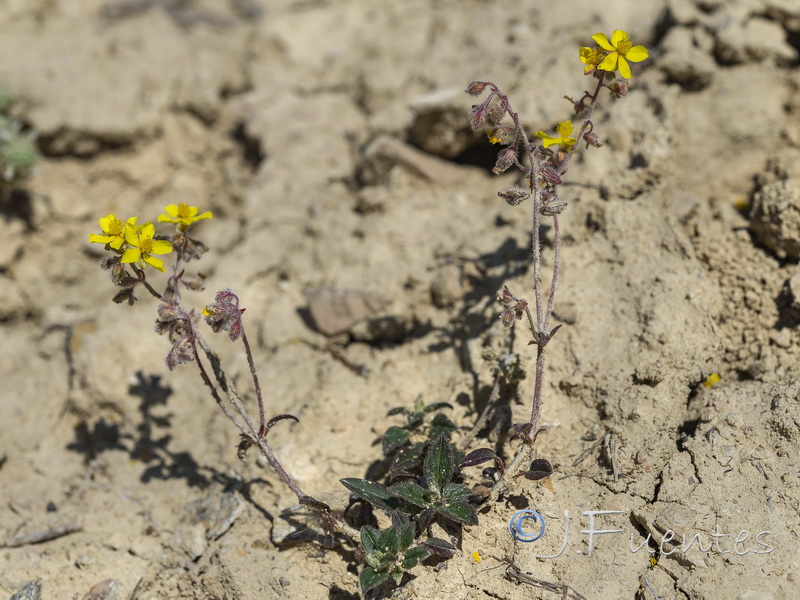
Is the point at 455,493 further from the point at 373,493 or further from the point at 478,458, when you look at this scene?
the point at 373,493

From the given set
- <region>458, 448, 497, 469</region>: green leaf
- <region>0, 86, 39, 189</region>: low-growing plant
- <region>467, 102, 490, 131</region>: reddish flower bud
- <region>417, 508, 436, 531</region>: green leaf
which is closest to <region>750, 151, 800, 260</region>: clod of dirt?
<region>467, 102, 490, 131</region>: reddish flower bud

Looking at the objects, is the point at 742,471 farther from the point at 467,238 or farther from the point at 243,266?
the point at 243,266

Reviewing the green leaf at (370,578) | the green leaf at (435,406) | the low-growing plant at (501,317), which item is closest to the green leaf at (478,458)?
the low-growing plant at (501,317)

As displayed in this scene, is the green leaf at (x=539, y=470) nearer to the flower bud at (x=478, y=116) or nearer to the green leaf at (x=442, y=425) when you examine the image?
the green leaf at (x=442, y=425)

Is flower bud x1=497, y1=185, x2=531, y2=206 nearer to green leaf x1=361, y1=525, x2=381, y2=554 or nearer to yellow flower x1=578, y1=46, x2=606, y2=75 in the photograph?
yellow flower x1=578, y1=46, x2=606, y2=75

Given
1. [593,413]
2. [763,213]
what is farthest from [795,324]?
[593,413]

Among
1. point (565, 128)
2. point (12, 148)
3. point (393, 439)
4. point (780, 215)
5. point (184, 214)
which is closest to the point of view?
point (184, 214)

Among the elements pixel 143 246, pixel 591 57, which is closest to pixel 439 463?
pixel 143 246
